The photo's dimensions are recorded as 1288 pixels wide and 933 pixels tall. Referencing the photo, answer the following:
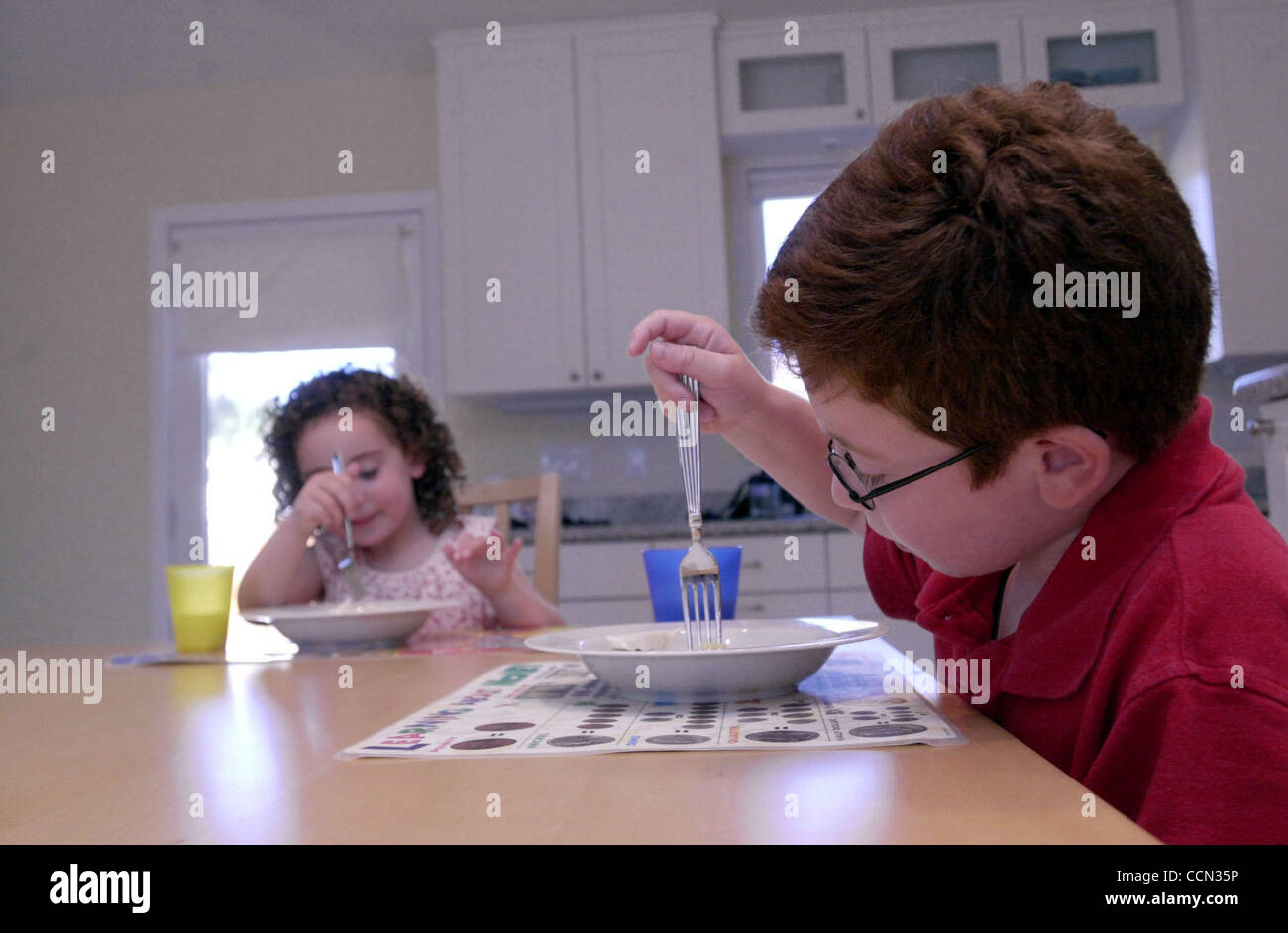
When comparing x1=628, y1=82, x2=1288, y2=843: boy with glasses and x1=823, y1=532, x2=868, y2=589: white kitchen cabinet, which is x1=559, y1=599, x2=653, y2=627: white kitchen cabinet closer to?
x1=823, y1=532, x2=868, y2=589: white kitchen cabinet

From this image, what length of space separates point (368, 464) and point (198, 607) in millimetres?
Answer: 660

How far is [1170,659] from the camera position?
501 millimetres

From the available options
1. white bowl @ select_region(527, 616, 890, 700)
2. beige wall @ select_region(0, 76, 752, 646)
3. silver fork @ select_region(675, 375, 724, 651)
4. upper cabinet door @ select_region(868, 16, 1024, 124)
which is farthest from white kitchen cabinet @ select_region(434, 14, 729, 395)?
white bowl @ select_region(527, 616, 890, 700)

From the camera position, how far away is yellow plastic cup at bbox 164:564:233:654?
47.1 inches

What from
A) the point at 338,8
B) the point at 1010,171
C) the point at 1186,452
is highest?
the point at 338,8

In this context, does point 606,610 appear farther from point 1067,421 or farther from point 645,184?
point 1067,421

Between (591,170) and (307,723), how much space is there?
2.91m

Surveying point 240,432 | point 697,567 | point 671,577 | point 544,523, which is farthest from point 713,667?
point 240,432

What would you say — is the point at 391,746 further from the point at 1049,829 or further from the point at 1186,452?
the point at 1186,452

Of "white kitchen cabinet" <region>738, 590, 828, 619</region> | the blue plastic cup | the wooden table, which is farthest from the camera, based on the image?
"white kitchen cabinet" <region>738, 590, 828, 619</region>

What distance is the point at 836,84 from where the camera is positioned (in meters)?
3.37

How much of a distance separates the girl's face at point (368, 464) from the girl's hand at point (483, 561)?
0.45 meters

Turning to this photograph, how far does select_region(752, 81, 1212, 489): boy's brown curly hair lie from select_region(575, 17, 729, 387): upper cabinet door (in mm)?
2695

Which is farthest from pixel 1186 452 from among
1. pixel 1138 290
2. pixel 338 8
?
pixel 338 8
